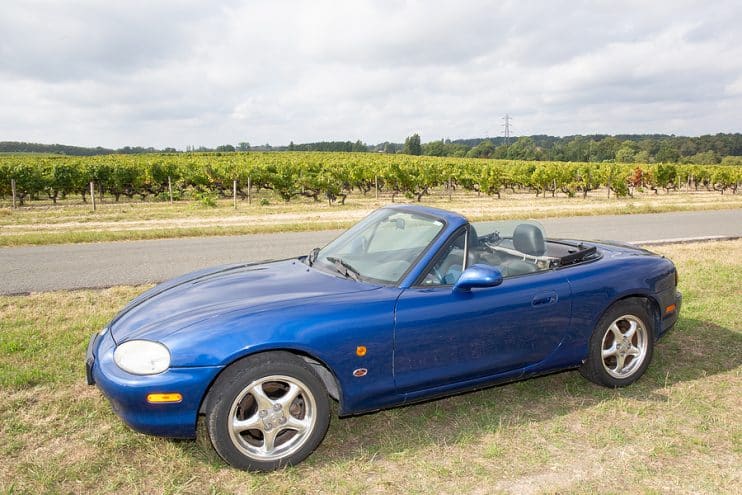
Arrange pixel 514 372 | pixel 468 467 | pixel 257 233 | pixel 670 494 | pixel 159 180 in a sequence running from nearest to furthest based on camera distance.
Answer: pixel 670 494, pixel 468 467, pixel 514 372, pixel 257 233, pixel 159 180

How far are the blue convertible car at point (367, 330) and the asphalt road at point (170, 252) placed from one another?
16.7 feet

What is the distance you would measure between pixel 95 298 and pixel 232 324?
189 inches

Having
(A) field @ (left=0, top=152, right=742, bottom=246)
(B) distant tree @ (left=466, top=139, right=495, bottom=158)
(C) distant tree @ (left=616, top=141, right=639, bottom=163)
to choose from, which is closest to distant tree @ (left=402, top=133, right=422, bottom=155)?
(B) distant tree @ (left=466, top=139, right=495, bottom=158)

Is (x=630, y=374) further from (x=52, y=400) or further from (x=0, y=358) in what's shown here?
(x=0, y=358)

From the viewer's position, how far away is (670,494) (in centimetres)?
288

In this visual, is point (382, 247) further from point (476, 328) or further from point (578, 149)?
point (578, 149)

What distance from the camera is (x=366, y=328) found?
10.5 feet

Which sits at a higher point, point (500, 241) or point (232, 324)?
point (500, 241)

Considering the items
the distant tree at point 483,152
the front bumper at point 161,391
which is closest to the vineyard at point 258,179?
the front bumper at point 161,391

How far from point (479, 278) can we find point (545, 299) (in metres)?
0.72

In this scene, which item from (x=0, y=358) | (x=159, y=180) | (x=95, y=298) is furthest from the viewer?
(x=159, y=180)

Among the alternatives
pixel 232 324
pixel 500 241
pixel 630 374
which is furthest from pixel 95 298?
pixel 630 374

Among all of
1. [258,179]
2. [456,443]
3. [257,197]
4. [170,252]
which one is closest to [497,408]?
[456,443]

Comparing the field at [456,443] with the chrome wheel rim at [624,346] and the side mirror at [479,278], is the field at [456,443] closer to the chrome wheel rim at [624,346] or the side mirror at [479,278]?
the chrome wheel rim at [624,346]
